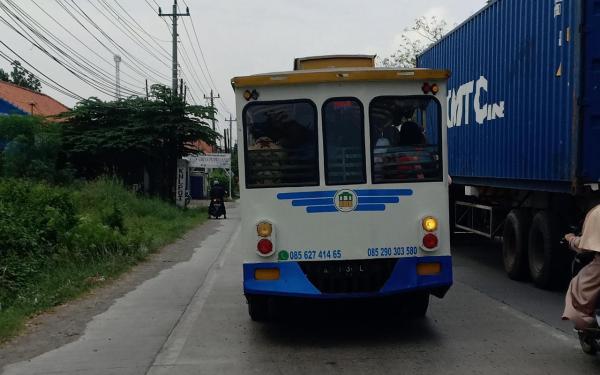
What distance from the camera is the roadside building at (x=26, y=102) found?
107ft

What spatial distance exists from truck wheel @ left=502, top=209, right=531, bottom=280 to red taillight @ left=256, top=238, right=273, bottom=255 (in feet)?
18.3

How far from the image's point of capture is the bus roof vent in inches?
417

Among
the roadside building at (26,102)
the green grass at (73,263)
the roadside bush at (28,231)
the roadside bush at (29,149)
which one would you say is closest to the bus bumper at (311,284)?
the green grass at (73,263)

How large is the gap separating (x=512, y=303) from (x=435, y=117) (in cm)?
336

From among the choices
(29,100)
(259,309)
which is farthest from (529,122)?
(29,100)

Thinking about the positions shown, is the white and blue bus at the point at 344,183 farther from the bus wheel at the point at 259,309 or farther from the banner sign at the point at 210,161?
the banner sign at the point at 210,161

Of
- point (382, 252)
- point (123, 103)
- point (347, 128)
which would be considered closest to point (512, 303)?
point (382, 252)

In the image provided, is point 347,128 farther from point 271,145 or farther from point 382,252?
point 382,252

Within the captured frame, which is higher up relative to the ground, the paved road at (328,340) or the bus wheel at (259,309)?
the bus wheel at (259,309)

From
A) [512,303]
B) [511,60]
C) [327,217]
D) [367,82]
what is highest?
[511,60]

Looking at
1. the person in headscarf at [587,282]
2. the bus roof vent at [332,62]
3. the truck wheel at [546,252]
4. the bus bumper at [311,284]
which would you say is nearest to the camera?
the person in headscarf at [587,282]

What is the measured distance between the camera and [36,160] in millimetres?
26531

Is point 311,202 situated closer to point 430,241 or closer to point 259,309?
point 430,241

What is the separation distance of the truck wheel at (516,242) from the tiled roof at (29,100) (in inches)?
1140
